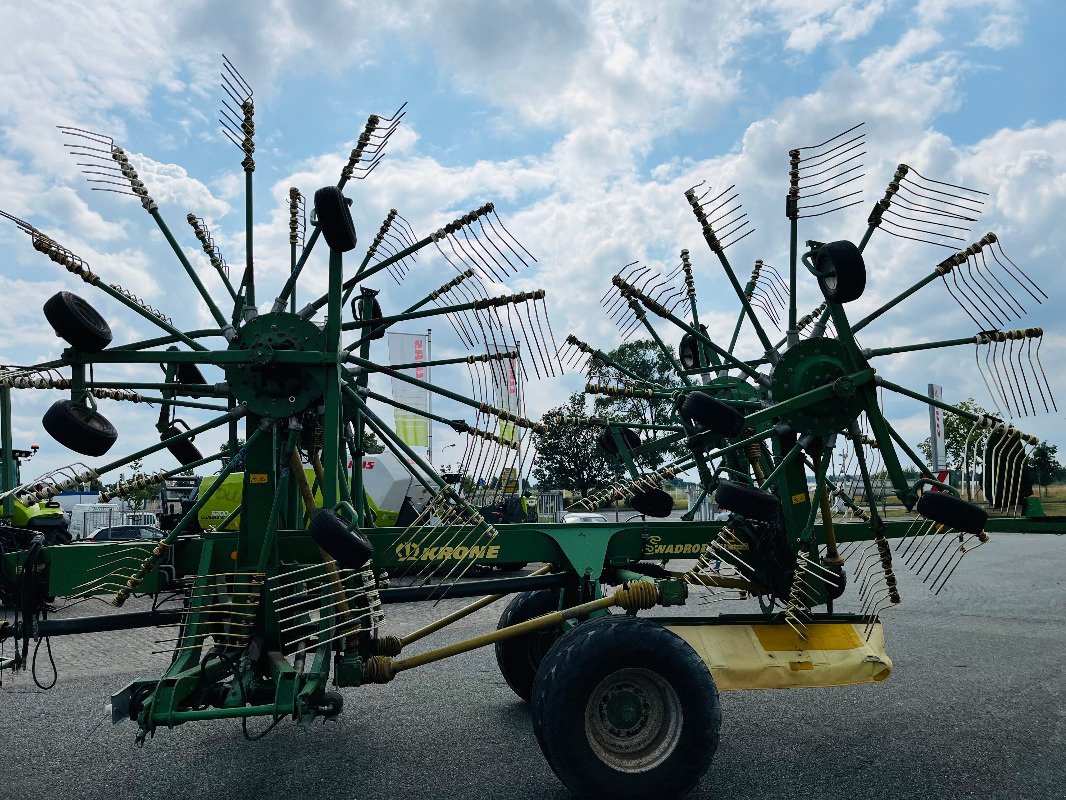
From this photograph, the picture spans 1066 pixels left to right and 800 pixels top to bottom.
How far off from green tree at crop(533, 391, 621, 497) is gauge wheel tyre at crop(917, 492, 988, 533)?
2493 mm

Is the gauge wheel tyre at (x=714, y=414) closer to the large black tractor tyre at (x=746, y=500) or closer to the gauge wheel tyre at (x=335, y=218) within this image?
the large black tractor tyre at (x=746, y=500)

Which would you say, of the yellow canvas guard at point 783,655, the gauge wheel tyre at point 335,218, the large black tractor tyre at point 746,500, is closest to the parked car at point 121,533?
the gauge wheel tyre at point 335,218

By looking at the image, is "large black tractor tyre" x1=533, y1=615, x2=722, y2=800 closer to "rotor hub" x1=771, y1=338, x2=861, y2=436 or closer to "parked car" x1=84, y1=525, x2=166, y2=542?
"rotor hub" x1=771, y1=338, x2=861, y2=436

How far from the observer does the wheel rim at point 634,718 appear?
5672 mm

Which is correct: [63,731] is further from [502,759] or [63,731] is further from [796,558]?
[796,558]

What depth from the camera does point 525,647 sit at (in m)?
8.15

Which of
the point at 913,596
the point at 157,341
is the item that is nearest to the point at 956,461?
the point at 157,341

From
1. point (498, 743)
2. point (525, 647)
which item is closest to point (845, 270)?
point (525, 647)

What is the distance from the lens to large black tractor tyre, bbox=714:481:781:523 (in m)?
6.17

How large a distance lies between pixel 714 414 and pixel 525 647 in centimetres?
310

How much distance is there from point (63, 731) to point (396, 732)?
2.75m

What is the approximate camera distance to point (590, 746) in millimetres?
5516

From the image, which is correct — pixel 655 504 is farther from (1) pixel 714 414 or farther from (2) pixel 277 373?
(2) pixel 277 373

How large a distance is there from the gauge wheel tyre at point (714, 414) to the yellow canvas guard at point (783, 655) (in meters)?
1.56
